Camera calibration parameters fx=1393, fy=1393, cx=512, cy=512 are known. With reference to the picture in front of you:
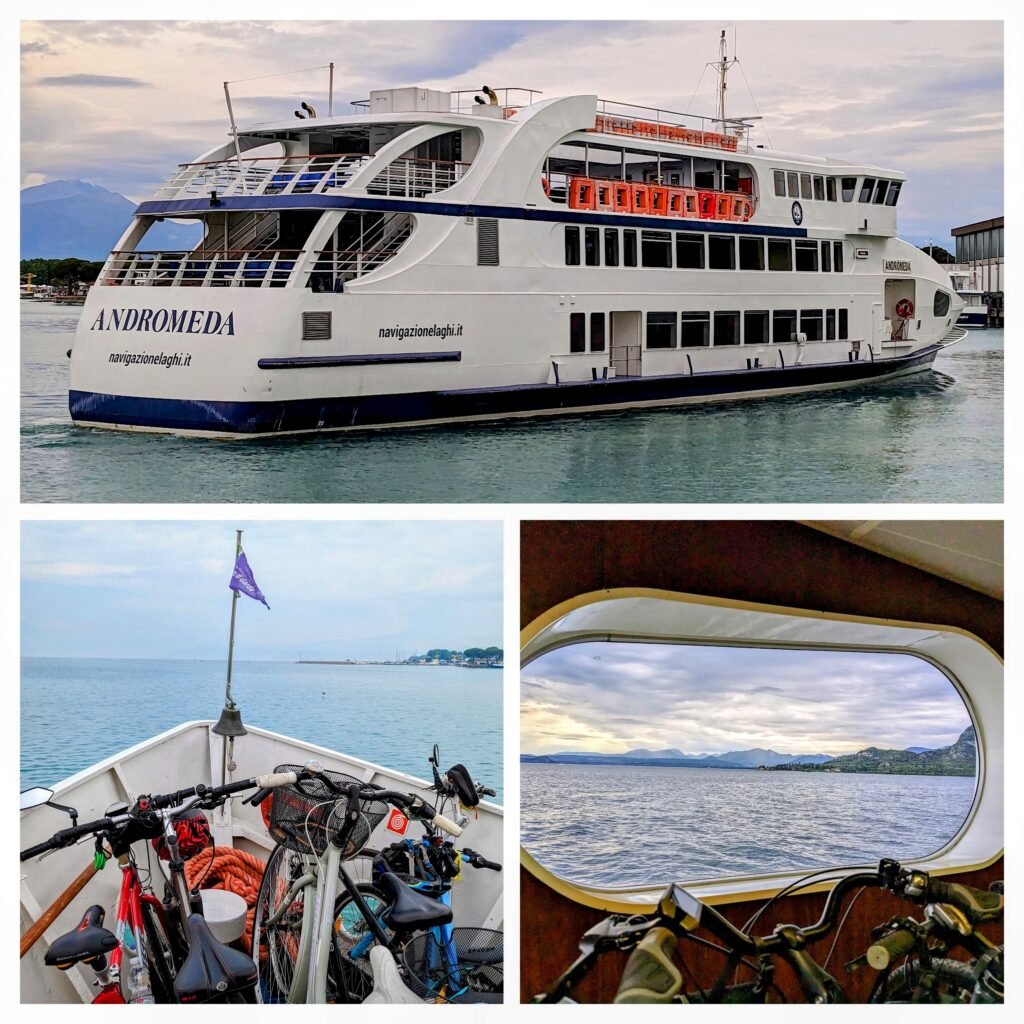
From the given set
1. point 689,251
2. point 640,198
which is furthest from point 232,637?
point 689,251

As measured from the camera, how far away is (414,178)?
916 centimetres

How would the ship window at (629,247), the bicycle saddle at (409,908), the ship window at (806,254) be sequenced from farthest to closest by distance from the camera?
the ship window at (806,254) → the ship window at (629,247) → the bicycle saddle at (409,908)

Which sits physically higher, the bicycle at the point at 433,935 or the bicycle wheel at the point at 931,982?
the bicycle at the point at 433,935

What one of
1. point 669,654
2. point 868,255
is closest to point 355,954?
point 669,654

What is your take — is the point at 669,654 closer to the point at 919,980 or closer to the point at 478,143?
the point at 919,980

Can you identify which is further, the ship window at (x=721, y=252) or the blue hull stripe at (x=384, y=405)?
the ship window at (x=721, y=252)

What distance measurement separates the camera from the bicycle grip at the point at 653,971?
4707 millimetres

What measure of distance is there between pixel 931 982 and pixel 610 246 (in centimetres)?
676

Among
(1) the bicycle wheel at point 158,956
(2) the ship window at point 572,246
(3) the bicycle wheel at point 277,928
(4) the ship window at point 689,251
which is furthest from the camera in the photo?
(4) the ship window at point 689,251

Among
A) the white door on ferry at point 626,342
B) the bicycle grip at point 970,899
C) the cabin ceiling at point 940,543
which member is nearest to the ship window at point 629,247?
the white door on ferry at point 626,342

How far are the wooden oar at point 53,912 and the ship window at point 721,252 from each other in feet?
26.5

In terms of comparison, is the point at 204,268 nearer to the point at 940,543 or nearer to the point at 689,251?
the point at 689,251

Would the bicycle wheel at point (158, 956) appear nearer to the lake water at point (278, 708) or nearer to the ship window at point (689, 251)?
the lake water at point (278, 708)

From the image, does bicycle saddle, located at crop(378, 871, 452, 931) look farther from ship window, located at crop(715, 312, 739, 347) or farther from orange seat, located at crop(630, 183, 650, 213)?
ship window, located at crop(715, 312, 739, 347)
